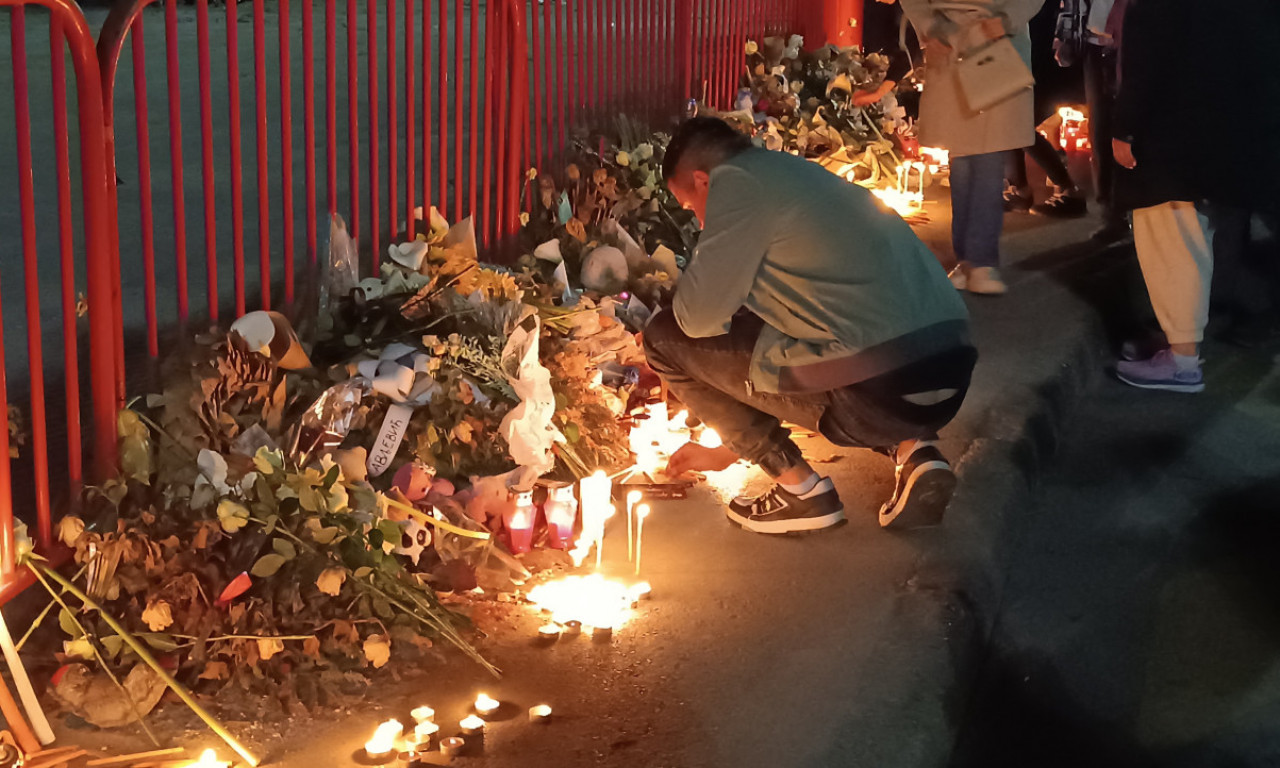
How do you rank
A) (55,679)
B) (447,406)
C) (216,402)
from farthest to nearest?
(447,406)
(216,402)
(55,679)

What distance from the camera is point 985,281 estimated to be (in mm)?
6785

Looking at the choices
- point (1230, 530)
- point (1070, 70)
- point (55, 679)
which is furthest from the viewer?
point (1070, 70)

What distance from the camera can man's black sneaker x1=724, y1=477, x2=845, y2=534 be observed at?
4.21m

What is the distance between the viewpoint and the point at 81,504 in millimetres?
3490

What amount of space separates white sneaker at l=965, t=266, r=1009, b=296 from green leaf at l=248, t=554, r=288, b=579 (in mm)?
4424

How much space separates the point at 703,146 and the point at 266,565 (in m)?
1.79

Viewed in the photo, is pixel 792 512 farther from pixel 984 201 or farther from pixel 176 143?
pixel 984 201

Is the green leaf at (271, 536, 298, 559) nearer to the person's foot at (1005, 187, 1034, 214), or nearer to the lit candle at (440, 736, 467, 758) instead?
the lit candle at (440, 736, 467, 758)

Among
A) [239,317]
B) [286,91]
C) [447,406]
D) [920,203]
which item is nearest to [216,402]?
[239,317]

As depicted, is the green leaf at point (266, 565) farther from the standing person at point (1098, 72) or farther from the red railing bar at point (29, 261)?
the standing person at point (1098, 72)

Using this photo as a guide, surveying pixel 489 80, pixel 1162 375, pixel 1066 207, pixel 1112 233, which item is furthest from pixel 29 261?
pixel 1066 207

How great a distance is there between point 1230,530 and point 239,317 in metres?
3.43

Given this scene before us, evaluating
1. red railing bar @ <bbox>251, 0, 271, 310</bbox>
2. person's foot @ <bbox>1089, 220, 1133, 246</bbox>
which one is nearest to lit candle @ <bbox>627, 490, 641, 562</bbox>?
red railing bar @ <bbox>251, 0, 271, 310</bbox>

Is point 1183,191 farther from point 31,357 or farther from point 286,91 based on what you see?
point 31,357
